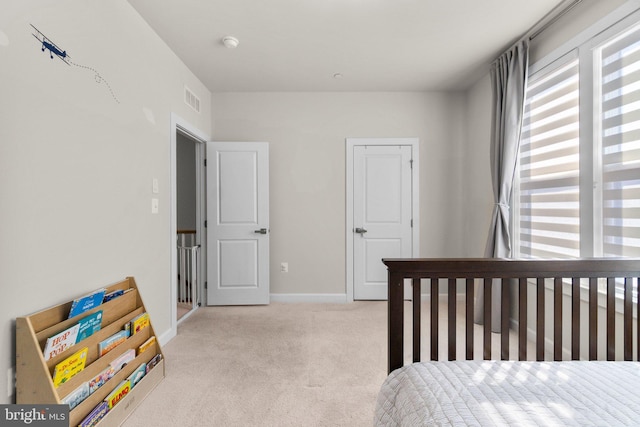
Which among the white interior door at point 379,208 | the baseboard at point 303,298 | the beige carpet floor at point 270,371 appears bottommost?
the beige carpet floor at point 270,371

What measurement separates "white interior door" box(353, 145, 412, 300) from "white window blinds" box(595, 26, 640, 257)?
6.34 feet

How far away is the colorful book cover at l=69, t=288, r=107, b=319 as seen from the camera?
4.87 ft

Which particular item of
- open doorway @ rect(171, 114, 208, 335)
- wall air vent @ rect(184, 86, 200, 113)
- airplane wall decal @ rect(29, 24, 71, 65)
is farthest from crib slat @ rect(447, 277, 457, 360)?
wall air vent @ rect(184, 86, 200, 113)

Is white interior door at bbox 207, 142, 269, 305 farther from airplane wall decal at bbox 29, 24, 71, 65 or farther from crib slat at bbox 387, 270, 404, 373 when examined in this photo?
crib slat at bbox 387, 270, 404, 373

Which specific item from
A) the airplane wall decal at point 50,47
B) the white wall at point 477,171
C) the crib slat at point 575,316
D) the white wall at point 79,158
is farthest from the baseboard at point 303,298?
the airplane wall decal at point 50,47

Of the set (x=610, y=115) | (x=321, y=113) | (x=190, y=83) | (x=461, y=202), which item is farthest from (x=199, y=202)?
(x=610, y=115)

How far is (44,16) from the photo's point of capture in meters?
1.46

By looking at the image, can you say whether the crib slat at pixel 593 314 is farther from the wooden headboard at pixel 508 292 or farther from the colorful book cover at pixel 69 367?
the colorful book cover at pixel 69 367

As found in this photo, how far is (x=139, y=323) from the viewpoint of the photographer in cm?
191

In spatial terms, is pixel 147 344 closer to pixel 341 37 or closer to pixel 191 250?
pixel 191 250

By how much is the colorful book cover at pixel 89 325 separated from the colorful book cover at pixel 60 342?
0.03 meters

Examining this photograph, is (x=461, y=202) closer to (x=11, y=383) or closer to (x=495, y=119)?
(x=495, y=119)

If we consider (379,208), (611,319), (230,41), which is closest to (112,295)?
(230,41)

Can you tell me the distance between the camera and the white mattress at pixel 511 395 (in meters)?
0.79
